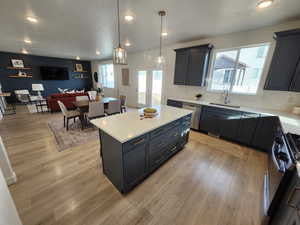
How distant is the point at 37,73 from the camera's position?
24.3 ft

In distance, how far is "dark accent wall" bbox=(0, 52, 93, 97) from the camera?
258 inches

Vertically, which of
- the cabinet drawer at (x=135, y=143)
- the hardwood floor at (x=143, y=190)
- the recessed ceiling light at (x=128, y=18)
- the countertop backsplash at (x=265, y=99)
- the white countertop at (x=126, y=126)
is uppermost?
the recessed ceiling light at (x=128, y=18)

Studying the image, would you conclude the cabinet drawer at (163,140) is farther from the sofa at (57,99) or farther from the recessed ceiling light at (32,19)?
the sofa at (57,99)

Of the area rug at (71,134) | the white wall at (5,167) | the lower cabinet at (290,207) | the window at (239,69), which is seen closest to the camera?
the lower cabinet at (290,207)

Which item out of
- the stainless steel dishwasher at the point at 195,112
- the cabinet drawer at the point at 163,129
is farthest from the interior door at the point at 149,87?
the cabinet drawer at the point at 163,129

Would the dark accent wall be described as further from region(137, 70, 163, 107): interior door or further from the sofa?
region(137, 70, 163, 107): interior door

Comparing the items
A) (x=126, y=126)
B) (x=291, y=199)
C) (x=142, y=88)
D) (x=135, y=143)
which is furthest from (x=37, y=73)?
(x=291, y=199)

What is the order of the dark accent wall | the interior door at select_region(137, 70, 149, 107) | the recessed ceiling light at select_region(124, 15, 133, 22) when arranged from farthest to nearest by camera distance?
the dark accent wall < the interior door at select_region(137, 70, 149, 107) < the recessed ceiling light at select_region(124, 15, 133, 22)

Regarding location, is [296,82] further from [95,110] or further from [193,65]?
[95,110]

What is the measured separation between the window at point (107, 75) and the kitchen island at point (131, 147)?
20.4 feet

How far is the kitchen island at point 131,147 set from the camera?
4.83ft

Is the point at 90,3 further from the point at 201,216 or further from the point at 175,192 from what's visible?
the point at 201,216

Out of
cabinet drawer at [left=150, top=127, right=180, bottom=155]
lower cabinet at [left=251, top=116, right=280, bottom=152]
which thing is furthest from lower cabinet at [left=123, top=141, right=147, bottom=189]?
lower cabinet at [left=251, top=116, right=280, bottom=152]

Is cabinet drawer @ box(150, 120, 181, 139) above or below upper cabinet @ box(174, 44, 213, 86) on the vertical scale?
below
